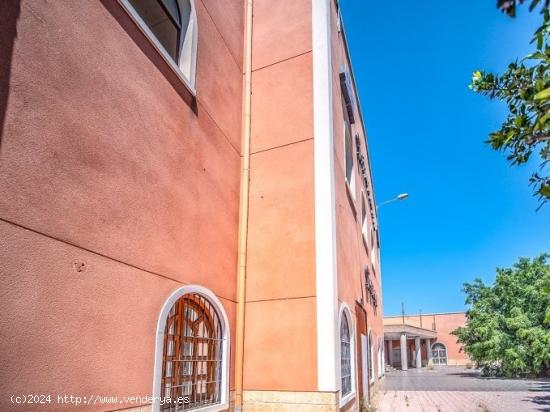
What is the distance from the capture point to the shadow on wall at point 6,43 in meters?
3.04

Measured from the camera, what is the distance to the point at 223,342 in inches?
242

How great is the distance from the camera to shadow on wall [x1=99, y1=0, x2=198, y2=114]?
4398 millimetres

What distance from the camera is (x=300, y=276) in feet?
21.6

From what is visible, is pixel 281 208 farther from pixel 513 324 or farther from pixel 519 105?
pixel 513 324

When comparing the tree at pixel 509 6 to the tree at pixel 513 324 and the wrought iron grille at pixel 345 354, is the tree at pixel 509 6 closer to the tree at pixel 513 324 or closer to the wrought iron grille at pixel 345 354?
the wrought iron grille at pixel 345 354

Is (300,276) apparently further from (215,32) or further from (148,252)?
(215,32)

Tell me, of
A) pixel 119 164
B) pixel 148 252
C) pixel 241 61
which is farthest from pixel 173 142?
pixel 241 61

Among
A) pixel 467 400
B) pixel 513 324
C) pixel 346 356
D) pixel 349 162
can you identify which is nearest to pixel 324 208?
pixel 346 356

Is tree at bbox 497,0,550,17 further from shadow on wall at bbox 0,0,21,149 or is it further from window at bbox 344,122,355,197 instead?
window at bbox 344,122,355,197

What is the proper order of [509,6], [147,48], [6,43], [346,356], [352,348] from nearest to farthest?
[509,6] → [6,43] → [147,48] → [346,356] → [352,348]

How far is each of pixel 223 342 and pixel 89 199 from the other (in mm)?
3346

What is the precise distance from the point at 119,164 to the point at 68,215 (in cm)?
91

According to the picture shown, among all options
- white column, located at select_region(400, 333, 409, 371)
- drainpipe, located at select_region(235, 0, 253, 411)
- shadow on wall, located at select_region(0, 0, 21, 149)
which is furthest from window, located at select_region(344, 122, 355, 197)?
white column, located at select_region(400, 333, 409, 371)

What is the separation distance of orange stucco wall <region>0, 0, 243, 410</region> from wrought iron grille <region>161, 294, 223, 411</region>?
439mm
